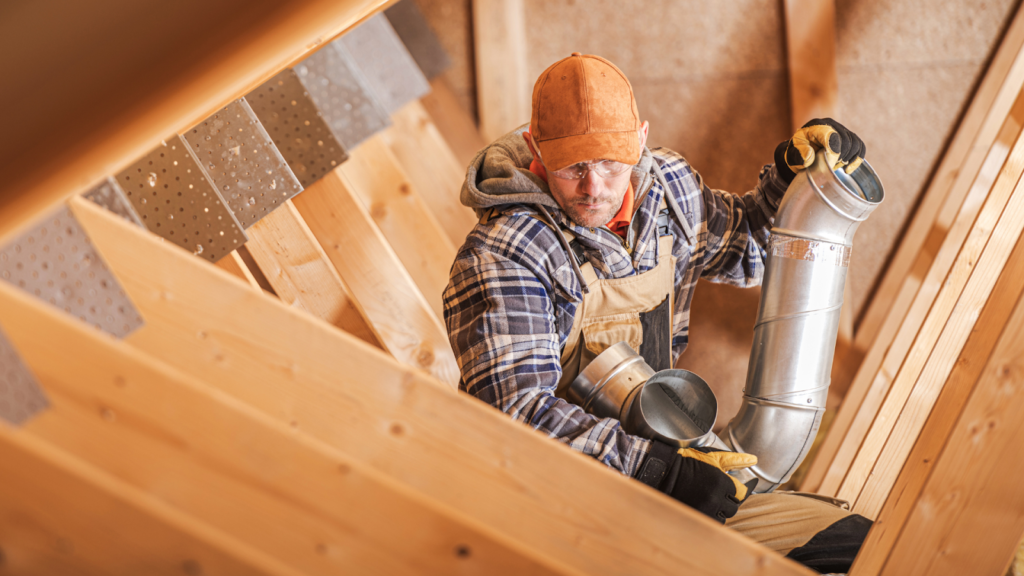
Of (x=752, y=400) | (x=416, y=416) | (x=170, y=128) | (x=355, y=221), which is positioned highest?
(x=170, y=128)

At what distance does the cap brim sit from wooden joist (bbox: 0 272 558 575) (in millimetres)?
870

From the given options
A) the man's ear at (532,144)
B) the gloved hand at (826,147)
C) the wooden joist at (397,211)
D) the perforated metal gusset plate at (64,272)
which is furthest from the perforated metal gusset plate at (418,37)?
the perforated metal gusset plate at (64,272)

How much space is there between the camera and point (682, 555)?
662 mm

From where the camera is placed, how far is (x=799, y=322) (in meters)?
1.38

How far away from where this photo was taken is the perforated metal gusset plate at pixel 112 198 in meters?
1.26

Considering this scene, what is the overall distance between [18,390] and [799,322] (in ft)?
4.60

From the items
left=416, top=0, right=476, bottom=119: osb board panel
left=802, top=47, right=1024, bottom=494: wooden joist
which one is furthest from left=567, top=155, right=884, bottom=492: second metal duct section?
left=416, top=0, right=476, bottom=119: osb board panel

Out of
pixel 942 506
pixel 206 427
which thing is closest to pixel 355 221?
pixel 206 427

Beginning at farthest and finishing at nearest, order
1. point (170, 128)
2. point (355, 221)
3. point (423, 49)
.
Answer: point (423, 49), point (355, 221), point (170, 128)

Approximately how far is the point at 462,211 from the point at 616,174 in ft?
3.27

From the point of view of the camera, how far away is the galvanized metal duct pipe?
1.35 meters

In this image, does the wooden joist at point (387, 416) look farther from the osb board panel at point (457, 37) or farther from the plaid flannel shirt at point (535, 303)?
the osb board panel at point (457, 37)

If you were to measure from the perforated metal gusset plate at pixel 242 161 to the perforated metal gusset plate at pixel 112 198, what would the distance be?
0.22 metres

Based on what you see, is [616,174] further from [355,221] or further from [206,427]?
[206,427]
